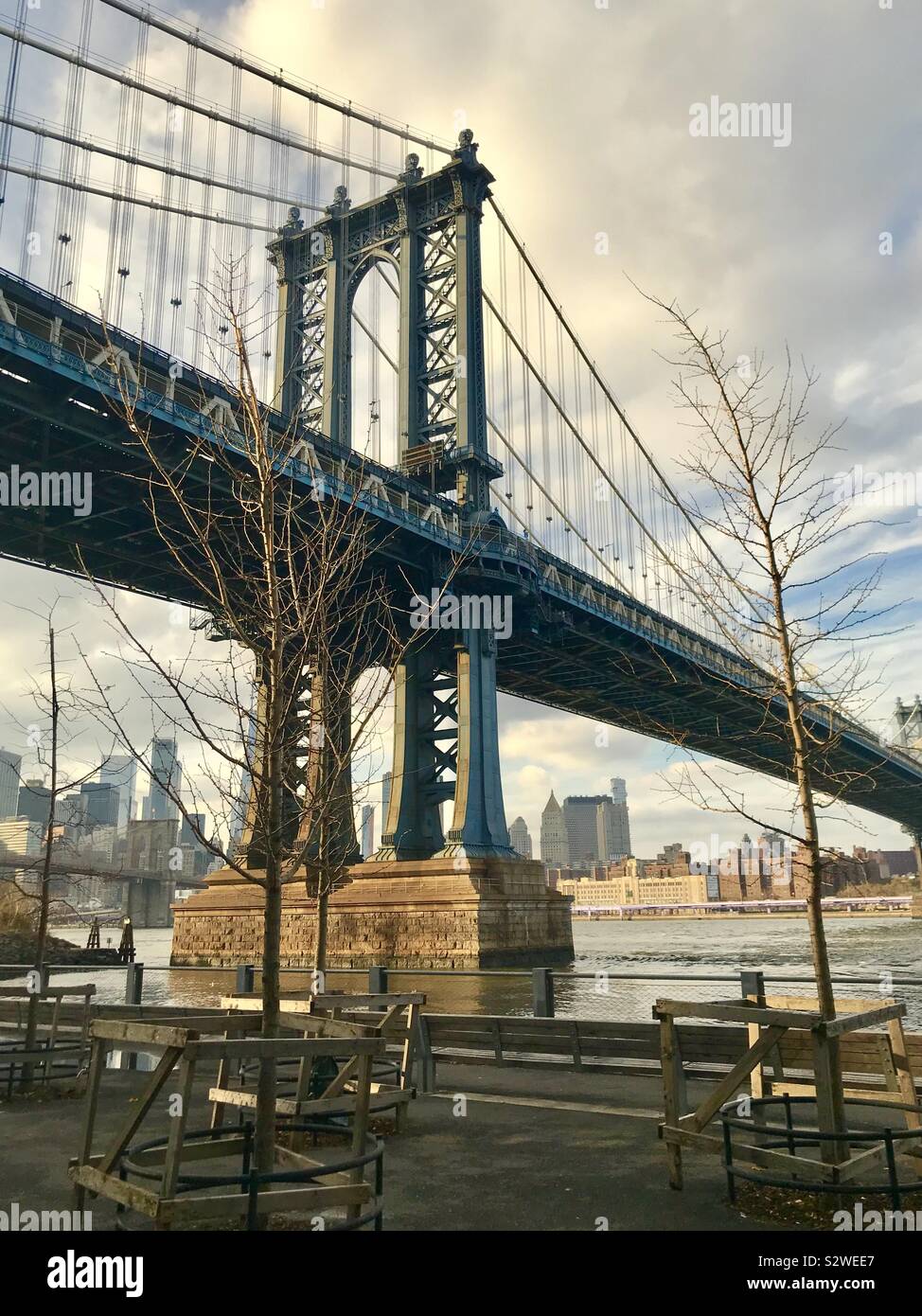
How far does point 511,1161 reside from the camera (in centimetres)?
676

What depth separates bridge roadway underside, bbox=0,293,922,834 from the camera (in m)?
31.8

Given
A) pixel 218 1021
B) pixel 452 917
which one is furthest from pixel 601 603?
pixel 218 1021

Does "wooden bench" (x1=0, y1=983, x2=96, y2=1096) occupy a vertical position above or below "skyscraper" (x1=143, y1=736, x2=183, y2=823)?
below

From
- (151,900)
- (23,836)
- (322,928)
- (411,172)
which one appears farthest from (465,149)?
(151,900)

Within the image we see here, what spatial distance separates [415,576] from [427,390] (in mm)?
11118

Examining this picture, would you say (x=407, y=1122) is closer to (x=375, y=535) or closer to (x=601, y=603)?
(x=375, y=535)

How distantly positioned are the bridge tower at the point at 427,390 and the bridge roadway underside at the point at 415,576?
13.1 feet

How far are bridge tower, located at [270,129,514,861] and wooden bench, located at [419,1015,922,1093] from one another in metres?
30.5

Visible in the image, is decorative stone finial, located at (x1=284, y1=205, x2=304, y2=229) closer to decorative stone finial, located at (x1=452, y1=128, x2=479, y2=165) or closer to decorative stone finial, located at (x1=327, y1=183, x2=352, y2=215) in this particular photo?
decorative stone finial, located at (x1=327, y1=183, x2=352, y2=215)

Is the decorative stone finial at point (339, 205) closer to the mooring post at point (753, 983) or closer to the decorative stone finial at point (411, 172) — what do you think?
the decorative stone finial at point (411, 172)

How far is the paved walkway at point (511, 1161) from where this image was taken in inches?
214

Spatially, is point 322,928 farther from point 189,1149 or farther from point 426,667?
point 426,667

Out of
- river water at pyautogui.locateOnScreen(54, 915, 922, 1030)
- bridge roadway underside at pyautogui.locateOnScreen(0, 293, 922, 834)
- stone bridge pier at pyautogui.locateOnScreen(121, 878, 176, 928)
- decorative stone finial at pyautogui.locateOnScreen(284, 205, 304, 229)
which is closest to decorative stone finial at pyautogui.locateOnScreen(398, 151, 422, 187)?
decorative stone finial at pyautogui.locateOnScreen(284, 205, 304, 229)
